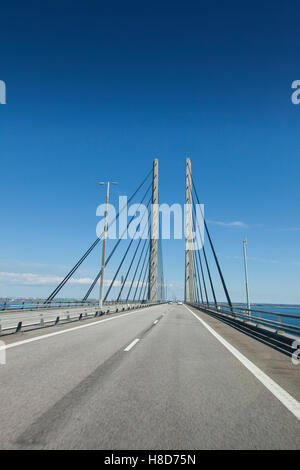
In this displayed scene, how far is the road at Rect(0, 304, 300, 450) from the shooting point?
2920 mm

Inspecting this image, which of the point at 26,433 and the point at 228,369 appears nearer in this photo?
the point at 26,433

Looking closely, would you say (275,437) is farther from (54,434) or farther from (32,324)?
(32,324)

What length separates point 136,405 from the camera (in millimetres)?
3859

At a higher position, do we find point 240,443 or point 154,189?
point 154,189

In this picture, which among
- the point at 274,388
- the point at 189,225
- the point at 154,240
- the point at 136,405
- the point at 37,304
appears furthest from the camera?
the point at 154,240

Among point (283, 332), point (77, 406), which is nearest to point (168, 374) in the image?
point (77, 406)

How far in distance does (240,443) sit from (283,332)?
7.13m

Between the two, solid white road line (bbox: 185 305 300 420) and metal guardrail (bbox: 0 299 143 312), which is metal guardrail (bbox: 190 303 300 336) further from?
metal guardrail (bbox: 0 299 143 312)

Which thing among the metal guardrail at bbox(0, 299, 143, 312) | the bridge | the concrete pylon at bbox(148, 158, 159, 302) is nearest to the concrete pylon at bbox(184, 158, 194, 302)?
the concrete pylon at bbox(148, 158, 159, 302)

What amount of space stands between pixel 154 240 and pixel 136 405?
180ft

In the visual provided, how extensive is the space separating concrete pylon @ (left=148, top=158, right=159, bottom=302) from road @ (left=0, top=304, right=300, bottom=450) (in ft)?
150

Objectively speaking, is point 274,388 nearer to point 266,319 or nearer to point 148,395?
point 148,395

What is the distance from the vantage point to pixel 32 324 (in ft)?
40.5

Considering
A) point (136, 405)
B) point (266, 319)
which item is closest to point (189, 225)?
point (266, 319)
